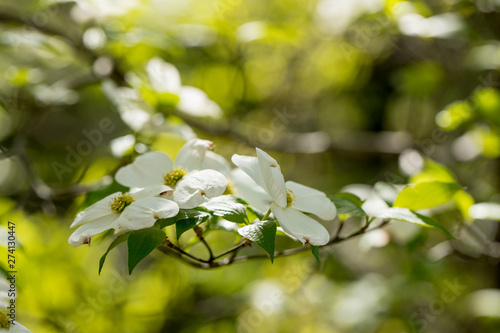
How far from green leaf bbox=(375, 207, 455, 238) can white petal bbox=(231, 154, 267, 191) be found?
0.20 metres

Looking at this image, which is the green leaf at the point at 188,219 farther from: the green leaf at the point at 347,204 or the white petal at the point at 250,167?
the green leaf at the point at 347,204

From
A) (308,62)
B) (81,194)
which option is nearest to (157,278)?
(81,194)

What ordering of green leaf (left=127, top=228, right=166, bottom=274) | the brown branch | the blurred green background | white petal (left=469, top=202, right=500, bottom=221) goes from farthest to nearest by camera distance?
the blurred green background
white petal (left=469, top=202, right=500, bottom=221)
the brown branch
green leaf (left=127, top=228, right=166, bottom=274)

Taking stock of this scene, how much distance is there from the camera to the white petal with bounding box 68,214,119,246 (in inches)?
23.1

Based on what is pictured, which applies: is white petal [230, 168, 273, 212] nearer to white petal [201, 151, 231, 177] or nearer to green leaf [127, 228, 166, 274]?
white petal [201, 151, 231, 177]

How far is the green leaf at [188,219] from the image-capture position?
558mm

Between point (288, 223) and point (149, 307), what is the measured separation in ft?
3.29

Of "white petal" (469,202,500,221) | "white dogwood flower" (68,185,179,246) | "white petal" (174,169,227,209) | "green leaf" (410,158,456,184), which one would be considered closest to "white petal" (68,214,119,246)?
"white dogwood flower" (68,185,179,246)

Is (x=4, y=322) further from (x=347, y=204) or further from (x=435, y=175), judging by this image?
(x=435, y=175)

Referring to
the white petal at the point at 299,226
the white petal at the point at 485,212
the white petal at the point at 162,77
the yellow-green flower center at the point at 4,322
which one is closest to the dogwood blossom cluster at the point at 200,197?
the white petal at the point at 299,226

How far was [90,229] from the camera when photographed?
606mm

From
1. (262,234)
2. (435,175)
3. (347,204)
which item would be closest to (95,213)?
(262,234)

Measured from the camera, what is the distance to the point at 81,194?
3.45ft

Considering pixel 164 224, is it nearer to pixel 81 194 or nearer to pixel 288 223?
pixel 288 223
